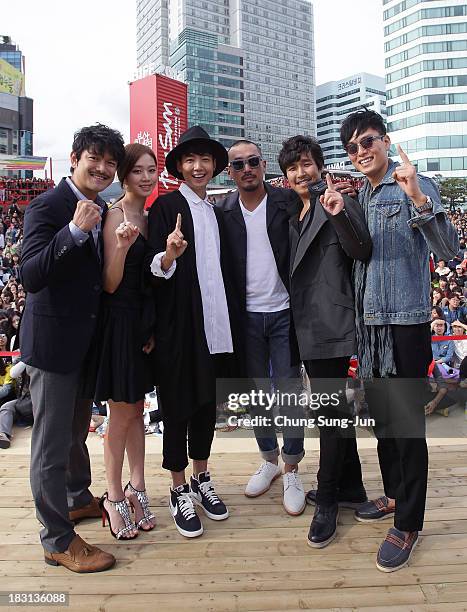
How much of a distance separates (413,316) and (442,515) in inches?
49.1

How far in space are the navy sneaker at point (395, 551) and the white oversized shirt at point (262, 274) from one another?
1.20 m

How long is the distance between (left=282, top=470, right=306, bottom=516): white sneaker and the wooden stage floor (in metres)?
0.04

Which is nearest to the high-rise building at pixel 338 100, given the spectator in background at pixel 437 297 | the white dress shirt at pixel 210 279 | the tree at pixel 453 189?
the tree at pixel 453 189

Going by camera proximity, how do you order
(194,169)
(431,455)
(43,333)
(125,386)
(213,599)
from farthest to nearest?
(431,455) → (194,169) → (125,386) → (43,333) → (213,599)

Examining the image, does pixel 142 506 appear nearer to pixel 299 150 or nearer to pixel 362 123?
pixel 299 150

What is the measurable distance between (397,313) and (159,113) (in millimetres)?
12024

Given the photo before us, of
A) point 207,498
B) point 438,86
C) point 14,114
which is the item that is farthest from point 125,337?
point 14,114

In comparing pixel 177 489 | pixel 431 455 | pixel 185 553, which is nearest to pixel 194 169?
pixel 177 489

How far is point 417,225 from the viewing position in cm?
186

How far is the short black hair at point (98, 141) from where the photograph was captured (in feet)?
6.62

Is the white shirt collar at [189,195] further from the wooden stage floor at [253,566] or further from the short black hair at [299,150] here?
the wooden stage floor at [253,566]

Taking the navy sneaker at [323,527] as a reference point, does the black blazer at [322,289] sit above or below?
above

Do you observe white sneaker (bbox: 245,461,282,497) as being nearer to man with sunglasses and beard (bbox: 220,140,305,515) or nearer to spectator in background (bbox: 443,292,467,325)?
man with sunglasses and beard (bbox: 220,140,305,515)

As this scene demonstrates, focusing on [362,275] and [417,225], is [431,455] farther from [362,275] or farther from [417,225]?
[417,225]
